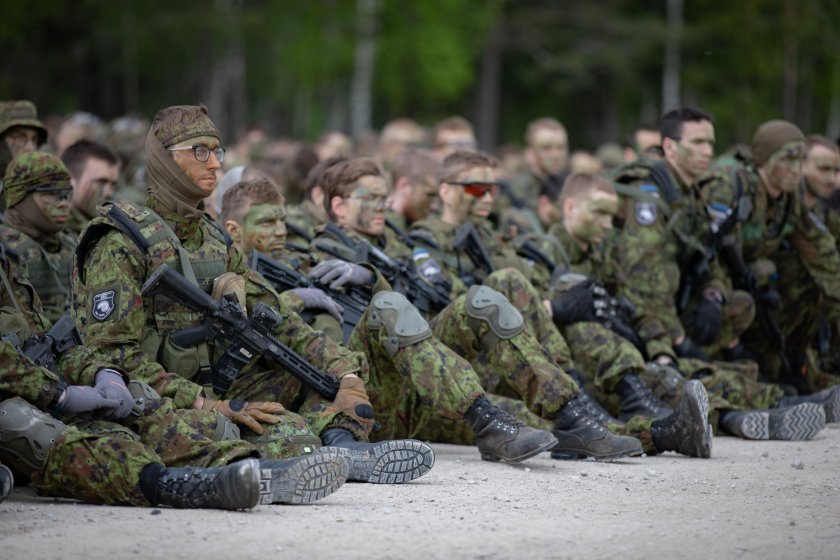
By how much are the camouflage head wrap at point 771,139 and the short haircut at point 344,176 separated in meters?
3.40

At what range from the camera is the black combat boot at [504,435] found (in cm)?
683

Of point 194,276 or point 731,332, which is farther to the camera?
point 731,332

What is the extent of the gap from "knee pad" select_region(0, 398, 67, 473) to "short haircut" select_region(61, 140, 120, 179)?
4.21 m

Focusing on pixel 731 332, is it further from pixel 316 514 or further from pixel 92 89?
pixel 92 89

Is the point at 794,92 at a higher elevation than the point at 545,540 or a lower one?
higher

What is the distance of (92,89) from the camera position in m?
34.2

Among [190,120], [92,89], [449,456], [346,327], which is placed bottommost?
[449,456]

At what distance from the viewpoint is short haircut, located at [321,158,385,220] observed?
8.70 metres

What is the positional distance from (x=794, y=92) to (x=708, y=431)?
27.4 metres

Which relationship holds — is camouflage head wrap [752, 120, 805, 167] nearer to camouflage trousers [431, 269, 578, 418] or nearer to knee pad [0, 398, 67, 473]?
camouflage trousers [431, 269, 578, 418]

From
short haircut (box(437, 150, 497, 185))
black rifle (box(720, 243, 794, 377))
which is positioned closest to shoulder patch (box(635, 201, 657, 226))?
black rifle (box(720, 243, 794, 377))

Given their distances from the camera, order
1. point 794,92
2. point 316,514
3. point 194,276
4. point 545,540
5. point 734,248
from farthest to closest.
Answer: point 794,92 → point 734,248 → point 194,276 → point 316,514 → point 545,540

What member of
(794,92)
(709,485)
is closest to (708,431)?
(709,485)

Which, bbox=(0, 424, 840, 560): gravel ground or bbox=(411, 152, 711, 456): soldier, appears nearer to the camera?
bbox=(0, 424, 840, 560): gravel ground
